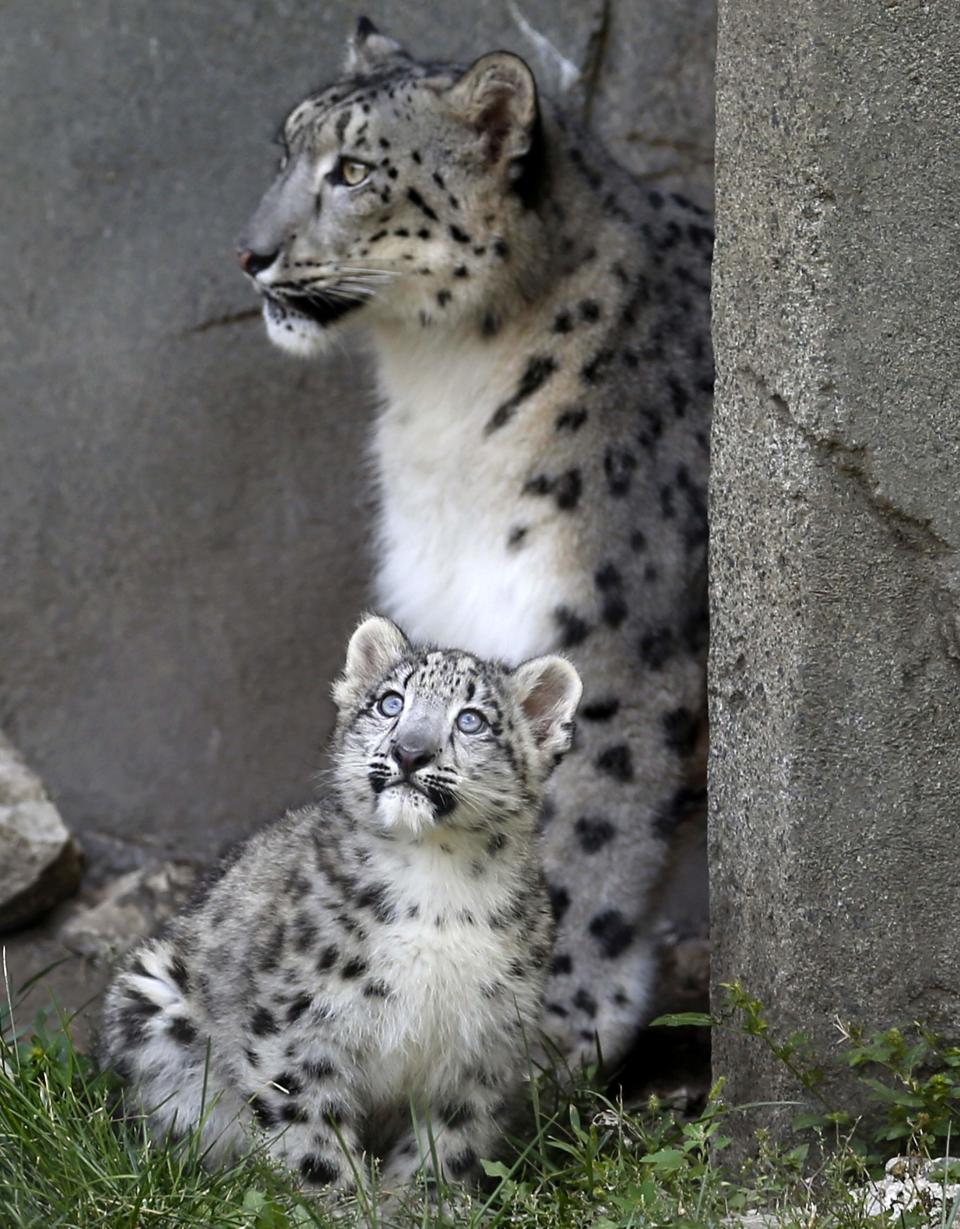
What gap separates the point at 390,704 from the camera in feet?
14.1

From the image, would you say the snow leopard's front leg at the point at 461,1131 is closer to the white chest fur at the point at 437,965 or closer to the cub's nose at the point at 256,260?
the white chest fur at the point at 437,965

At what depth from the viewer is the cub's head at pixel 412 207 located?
555 cm

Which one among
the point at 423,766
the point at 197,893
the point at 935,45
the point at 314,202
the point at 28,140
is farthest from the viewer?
the point at 28,140

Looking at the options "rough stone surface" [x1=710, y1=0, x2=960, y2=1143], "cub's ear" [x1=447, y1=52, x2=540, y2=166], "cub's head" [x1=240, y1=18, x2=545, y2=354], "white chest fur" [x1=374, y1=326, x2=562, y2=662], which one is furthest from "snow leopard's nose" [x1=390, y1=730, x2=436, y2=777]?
"cub's ear" [x1=447, y1=52, x2=540, y2=166]

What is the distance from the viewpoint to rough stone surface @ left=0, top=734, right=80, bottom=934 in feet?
21.3

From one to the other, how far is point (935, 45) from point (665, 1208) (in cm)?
240

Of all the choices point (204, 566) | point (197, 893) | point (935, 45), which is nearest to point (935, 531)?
point (935, 45)

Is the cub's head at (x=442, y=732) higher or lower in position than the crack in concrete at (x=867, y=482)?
lower

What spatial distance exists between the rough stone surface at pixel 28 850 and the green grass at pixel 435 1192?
6.82 ft

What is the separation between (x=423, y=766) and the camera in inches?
160

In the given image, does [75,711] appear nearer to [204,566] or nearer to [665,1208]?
[204,566]

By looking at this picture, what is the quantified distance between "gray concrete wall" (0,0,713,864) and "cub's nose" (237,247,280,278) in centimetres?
131

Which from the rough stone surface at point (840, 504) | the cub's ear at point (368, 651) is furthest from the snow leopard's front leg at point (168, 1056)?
the rough stone surface at point (840, 504)

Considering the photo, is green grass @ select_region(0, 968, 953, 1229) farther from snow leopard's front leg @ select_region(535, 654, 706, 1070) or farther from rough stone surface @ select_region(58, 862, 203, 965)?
rough stone surface @ select_region(58, 862, 203, 965)
